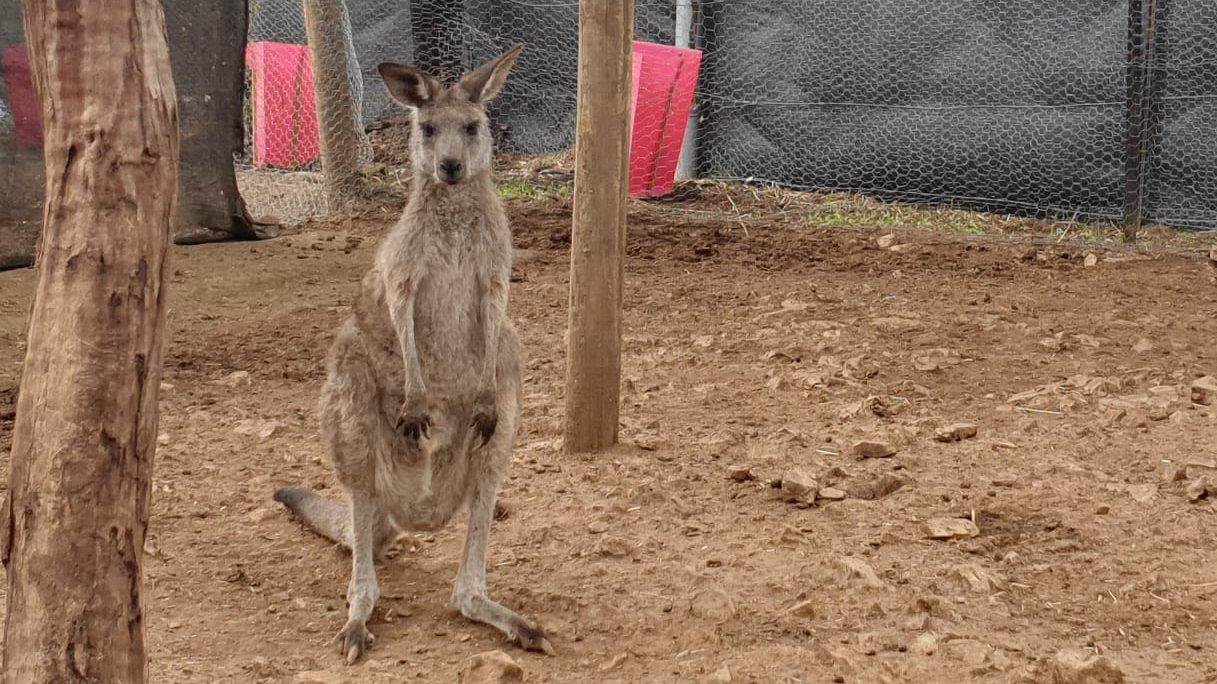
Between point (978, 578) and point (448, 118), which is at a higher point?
point (448, 118)

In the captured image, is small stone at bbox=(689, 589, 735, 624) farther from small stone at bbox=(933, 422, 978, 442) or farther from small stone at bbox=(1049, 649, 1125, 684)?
small stone at bbox=(933, 422, 978, 442)

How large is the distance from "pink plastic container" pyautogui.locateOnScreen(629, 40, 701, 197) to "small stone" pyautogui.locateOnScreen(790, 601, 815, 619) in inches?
201

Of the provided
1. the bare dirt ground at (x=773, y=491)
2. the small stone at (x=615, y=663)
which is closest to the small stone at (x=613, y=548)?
the bare dirt ground at (x=773, y=491)

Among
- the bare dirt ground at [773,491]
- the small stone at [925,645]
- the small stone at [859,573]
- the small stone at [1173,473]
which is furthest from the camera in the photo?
the small stone at [1173,473]

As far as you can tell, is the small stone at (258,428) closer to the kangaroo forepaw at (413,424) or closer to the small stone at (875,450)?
the kangaroo forepaw at (413,424)

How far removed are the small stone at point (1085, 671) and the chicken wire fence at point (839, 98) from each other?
4.98 m

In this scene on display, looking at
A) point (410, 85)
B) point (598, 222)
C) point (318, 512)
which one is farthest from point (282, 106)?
point (318, 512)

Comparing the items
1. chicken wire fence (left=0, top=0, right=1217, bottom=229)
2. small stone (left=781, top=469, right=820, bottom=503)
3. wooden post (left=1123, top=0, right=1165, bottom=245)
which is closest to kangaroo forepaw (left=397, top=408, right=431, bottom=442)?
small stone (left=781, top=469, right=820, bottom=503)

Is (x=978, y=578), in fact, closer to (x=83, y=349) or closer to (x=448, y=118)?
(x=448, y=118)

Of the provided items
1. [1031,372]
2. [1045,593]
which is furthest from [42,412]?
[1031,372]

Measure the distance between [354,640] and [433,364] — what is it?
2.47 ft

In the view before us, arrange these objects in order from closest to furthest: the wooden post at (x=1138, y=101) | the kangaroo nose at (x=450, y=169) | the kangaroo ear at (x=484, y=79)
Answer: the kangaroo nose at (x=450, y=169) < the kangaroo ear at (x=484, y=79) < the wooden post at (x=1138, y=101)

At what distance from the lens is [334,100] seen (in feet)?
24.5

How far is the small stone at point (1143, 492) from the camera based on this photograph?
11.5 ft
